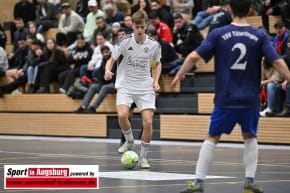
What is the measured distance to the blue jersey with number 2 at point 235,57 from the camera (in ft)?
31.8

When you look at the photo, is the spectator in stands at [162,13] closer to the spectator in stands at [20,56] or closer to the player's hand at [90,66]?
the player's hand at [90,66]

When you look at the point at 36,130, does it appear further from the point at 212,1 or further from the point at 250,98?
the point at 250,98

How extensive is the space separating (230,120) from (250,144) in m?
0.42

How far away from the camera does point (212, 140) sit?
9.75 metres

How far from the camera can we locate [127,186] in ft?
35.3

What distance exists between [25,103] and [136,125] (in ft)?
17.0

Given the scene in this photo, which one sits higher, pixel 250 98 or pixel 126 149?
pixel 250 98

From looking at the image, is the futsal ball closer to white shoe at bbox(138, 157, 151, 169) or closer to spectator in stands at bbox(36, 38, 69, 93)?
white shoe at bbox(138, 157, 151, 169)

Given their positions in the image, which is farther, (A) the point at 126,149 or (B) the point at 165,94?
(B) the point at 165,94

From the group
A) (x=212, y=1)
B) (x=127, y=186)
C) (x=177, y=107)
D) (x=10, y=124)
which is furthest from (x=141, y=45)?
(x=10, y=124)

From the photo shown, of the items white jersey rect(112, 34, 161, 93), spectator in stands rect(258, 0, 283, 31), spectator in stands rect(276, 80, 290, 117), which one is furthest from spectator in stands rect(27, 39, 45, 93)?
white jersey rect(112, 34, 161, 93)

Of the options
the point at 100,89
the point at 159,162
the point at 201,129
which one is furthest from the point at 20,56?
the point at 159,162

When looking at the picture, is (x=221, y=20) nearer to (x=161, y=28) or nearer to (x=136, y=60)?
(x=161, y=28)

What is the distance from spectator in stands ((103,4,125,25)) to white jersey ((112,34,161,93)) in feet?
40.0
